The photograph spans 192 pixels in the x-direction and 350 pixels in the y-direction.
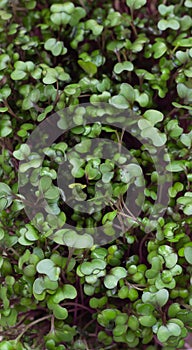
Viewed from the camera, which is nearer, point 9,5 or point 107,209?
point 107,209

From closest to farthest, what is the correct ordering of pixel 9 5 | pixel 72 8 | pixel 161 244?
pixel 161 244, pixel 72 8, pixel 9 5

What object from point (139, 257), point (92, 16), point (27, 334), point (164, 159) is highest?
point (92, 16)

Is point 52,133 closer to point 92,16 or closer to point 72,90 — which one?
point 72,90

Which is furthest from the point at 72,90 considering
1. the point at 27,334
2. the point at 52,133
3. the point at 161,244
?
the point at 27,334

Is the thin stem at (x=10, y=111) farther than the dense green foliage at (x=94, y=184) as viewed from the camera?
Yes

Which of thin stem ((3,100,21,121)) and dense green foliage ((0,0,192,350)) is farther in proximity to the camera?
thin stem ((3,100,21,121))

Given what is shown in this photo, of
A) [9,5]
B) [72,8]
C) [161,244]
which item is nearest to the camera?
[161,244]

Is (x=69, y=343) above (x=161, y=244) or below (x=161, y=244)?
below
